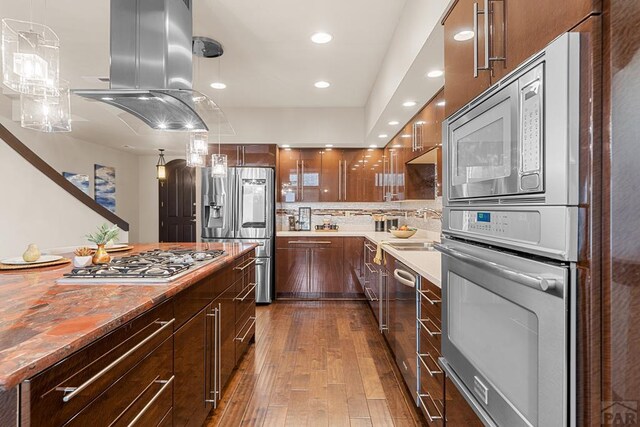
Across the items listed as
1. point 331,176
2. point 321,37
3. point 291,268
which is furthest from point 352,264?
point 321,37

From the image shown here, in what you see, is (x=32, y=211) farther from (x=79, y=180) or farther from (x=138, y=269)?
(x=138, y=269)

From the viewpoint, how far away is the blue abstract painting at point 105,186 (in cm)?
631

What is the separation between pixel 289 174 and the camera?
496 cm

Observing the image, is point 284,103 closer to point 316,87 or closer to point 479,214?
point 316,87

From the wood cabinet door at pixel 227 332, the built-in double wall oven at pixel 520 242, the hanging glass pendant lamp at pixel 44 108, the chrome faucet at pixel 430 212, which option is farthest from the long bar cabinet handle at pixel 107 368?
the chrome faucet at pixel 430 212

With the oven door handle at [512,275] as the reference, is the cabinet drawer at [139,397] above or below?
below

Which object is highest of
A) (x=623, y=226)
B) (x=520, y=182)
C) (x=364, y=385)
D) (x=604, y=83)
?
(x=604, y=83)

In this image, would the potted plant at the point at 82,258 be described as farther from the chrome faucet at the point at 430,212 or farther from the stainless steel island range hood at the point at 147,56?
the chrome faucet at the point at 430,212

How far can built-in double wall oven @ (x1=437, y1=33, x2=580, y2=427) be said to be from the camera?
71cm

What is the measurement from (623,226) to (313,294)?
420cm

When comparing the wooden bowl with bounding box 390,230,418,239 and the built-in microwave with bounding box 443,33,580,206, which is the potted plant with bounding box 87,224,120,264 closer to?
the built-in microwave with bounding box 443,33,580,206

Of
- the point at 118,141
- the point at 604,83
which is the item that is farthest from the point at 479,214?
the point at 118,141

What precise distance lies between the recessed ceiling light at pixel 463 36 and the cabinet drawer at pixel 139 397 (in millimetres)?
1620

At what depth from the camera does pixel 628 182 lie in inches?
25.2
